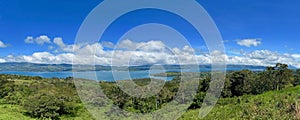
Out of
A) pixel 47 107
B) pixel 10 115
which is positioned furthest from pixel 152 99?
pixel 10 115

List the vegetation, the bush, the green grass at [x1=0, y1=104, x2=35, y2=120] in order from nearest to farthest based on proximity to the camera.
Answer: the vegetation
the green grass at [x1=0, y1=104, x2=35, y2=120]
the bush

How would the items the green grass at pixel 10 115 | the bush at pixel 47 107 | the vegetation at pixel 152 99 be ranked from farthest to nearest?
the bush at pixel 47 107, the green grass at pixel 10 115, the vegetation at pixel 152 99

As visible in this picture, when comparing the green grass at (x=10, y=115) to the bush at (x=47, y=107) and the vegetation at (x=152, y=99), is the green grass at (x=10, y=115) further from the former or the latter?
the bush at (x=47, y=107)

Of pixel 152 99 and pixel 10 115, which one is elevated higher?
pixel 10 115

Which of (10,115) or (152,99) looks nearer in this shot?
(10,115)

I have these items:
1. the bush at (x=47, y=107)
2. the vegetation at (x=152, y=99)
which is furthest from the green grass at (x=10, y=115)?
the bush at (x=47, y=107)

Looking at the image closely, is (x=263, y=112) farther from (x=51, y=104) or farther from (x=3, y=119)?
(x=51, y=104)

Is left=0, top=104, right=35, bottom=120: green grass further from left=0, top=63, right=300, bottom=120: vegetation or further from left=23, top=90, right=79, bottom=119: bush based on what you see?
left=23, top=90, right=79, bottom=119: bush

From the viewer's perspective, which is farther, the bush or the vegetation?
the bush

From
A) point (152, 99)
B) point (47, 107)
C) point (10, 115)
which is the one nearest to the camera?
point (10, 115)

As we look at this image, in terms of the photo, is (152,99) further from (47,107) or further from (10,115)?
(10,115)

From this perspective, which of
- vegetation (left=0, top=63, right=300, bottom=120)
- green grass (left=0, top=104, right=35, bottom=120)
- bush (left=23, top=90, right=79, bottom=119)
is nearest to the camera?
vegetation (left=0, top=63, right=300, bottom=120)

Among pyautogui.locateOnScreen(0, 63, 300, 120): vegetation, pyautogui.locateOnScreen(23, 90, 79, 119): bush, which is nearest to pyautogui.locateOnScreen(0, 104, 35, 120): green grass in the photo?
pyautogui.locateOnScreen(0, 63, 300, 120): vegetation
